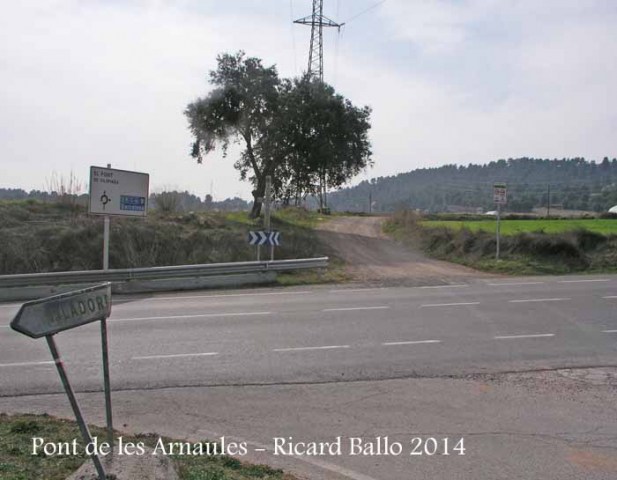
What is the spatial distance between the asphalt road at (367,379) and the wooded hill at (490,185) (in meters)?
91.0

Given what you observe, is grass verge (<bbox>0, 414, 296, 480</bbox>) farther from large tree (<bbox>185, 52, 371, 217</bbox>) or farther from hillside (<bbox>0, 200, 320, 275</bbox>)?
large tree (<bbox>185, 52, 371, 217</bbox>)

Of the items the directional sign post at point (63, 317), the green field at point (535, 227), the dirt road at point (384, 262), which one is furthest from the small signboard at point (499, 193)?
the directional sign post at point (63, 317)

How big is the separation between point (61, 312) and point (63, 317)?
0.13 feet

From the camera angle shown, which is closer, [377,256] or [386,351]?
[386,351]

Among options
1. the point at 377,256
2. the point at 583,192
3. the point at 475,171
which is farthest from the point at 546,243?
the point at 475,171

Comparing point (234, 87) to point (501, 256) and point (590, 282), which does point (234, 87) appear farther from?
point (590, 282)

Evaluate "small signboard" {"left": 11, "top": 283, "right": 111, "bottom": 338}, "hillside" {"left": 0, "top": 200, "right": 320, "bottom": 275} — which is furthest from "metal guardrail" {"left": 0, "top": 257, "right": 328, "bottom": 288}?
"small signboard" {"left": 11, "top": 283, "right": 111, "bottom": 338}

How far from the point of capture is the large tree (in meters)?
32.7

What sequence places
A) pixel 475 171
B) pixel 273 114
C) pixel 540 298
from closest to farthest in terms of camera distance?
pixel 540 298, pixel 273 114, pixel 475 171

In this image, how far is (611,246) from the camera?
2580cm

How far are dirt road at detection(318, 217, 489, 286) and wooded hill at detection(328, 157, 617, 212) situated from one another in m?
71.9

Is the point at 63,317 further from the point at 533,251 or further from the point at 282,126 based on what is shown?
the point at 282,126

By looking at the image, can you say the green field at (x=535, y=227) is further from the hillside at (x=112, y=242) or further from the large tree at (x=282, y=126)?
the hillside at (x=112, y=242)

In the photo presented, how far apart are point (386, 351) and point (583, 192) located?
381ft
